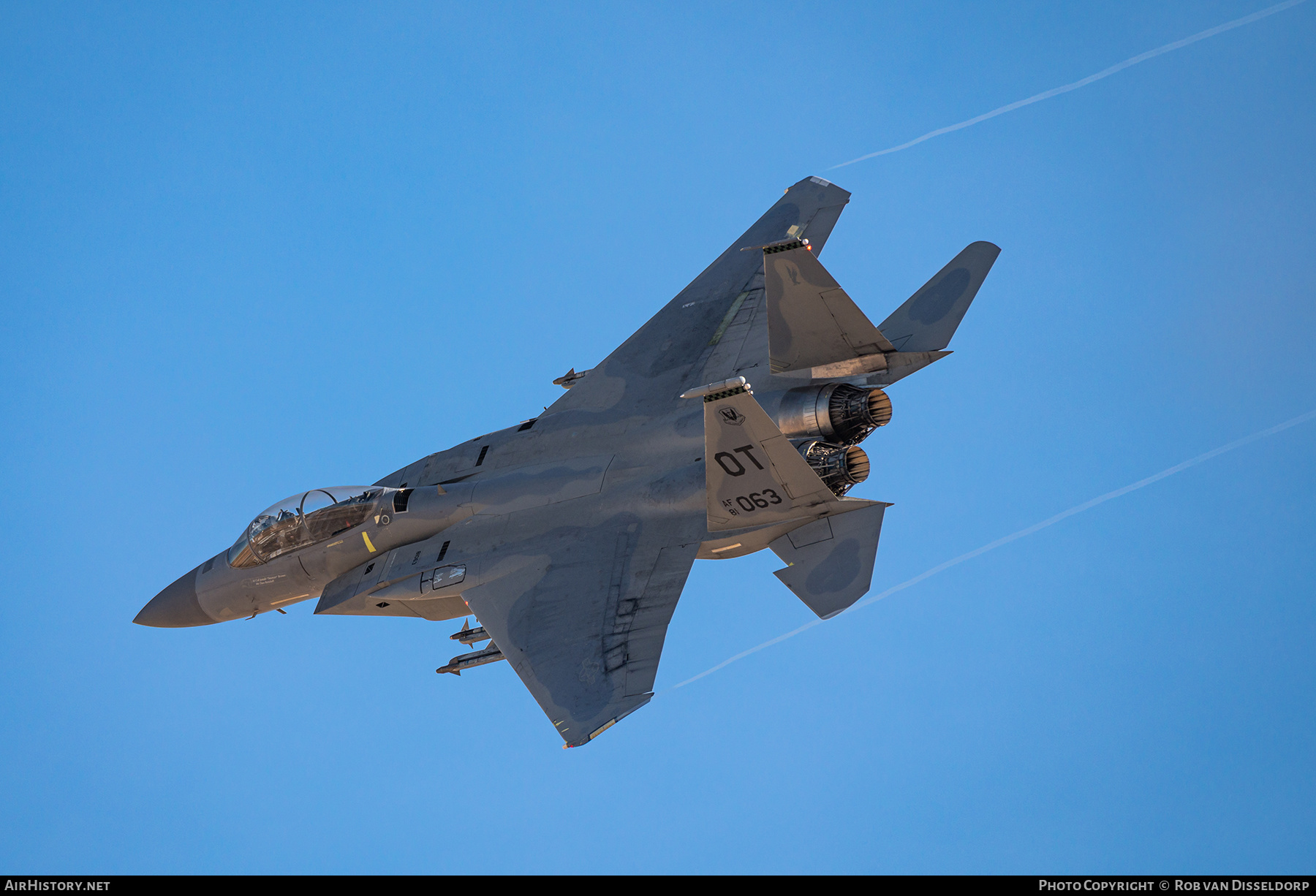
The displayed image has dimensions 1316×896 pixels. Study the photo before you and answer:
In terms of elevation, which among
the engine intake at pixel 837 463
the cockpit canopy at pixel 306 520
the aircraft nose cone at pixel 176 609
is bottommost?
the engine intake at pixel 837 463

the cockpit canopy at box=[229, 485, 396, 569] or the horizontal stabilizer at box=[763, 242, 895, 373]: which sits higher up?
the horizontal stabilizer at box=[763, 242, 895, 373]

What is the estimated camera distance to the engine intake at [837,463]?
15.1 metres

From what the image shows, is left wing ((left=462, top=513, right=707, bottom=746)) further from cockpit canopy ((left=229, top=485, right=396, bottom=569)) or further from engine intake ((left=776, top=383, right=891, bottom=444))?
cockpit canopy ((left=229, top=485, right=396, bottom=569))

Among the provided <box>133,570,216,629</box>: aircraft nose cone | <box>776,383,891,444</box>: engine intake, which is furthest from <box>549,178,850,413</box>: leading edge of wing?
<box>133,570,216,629</box>: aircraft nose cone

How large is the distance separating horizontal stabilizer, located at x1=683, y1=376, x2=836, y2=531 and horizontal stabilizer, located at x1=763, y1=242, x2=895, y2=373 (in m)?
1.99

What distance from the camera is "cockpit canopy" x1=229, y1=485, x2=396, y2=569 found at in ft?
58.1

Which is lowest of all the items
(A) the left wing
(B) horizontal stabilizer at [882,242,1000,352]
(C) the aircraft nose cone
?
(A) the left wing

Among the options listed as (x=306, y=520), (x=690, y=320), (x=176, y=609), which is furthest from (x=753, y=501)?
(x=176, y=609)

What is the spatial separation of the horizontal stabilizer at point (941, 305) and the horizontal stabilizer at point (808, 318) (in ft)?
2.78

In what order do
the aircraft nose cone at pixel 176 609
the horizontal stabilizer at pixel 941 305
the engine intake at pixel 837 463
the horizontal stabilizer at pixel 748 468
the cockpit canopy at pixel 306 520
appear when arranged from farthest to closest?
the aircraft nose cone at pixel 176 609 < the cockpit canopy at pixel 306 520 < the horizontal stabilizer at pixel 941 305 < the engine intake at pixel 837 463 < the horizontal stabilizer at pixel 748 468

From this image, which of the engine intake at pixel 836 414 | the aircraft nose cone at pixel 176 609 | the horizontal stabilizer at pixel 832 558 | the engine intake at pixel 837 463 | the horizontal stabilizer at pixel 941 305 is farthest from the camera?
the aircraft nose cone at pixel 176 609

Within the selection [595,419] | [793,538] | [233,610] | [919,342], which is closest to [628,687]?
[793,538]

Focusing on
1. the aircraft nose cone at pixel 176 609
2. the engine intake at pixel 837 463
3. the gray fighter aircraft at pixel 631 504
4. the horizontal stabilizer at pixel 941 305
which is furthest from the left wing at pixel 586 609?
the aircraft nose cone at pixel 176 609

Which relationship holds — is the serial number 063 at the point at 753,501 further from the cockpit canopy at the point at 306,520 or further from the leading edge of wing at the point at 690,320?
the cockpit canopy at the point at 306,520
